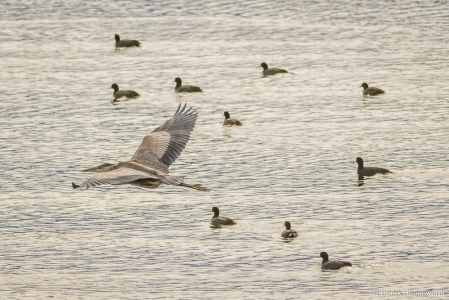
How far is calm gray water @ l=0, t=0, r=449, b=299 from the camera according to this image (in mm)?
27609

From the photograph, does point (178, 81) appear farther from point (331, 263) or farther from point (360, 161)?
point (331, 263)

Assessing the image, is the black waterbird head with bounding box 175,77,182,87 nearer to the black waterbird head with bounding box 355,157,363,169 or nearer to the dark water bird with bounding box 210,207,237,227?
the black waterbird head with bounding box 355,157,363,169

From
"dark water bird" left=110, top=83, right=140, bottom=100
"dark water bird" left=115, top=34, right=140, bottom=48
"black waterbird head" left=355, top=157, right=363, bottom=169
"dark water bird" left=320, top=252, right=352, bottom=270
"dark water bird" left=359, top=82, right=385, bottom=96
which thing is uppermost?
"dark water bird" left=115, top=34, right=140, bottom=48

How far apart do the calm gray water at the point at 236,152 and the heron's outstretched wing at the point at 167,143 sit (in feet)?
13.2

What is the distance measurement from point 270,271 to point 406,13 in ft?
151

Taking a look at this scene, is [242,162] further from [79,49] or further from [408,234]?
[79,49]

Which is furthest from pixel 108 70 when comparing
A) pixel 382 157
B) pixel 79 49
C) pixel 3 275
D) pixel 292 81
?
pixel 3 275

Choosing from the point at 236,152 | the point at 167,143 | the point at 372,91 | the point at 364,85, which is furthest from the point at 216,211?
the point at 364,85

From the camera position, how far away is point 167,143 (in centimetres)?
2486

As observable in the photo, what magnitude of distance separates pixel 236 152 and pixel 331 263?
13.9m

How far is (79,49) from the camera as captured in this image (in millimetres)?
62781

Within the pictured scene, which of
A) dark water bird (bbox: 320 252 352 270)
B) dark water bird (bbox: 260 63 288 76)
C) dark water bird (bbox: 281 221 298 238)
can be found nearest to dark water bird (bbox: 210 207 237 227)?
dark water bird (bbox: 281 221 298 238)

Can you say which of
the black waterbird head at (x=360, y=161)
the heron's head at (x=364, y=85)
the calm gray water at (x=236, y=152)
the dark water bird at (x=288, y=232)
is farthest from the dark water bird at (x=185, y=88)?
the dark water bird at (x=288, y=232)

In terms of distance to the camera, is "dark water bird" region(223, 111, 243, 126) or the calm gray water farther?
"dark water bird" region(223, 111, 243, 126)
